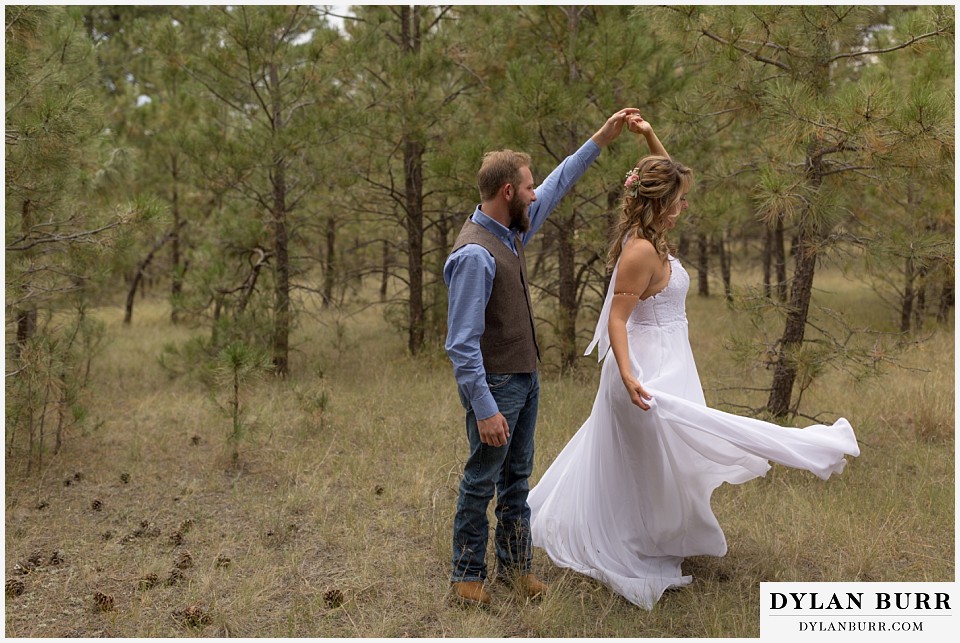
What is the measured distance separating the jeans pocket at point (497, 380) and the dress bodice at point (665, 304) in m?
0.73

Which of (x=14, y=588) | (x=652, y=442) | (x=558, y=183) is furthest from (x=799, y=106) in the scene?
(x=14, y=588)

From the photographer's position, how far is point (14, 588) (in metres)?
3.69

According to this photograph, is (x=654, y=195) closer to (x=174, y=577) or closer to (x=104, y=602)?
(x=174, y=577)

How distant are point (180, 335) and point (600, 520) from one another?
31.4 feet

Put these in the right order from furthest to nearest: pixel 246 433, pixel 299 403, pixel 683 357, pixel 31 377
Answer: pixel 299 403 → pixel 246 433 → pixel 31 377 → pixel 683 357

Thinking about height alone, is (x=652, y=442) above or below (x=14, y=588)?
above

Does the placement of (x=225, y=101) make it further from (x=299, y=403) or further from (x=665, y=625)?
(x=665, y=625)

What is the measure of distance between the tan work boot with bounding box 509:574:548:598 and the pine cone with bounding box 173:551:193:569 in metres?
1.60

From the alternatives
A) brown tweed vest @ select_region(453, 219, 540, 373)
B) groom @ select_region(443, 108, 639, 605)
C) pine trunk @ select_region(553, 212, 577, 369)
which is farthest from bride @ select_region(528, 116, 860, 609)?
pine trunk @ select_region(553, 212, 577, 369)

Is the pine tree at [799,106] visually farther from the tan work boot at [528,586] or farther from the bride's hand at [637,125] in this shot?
the tan work boot at [528,586]

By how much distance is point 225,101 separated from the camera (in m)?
8.44

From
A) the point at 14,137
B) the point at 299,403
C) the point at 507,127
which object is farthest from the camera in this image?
the point at 507,127

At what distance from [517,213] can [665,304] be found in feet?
2.72

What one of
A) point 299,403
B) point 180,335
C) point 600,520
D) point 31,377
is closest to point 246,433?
point 299,403
